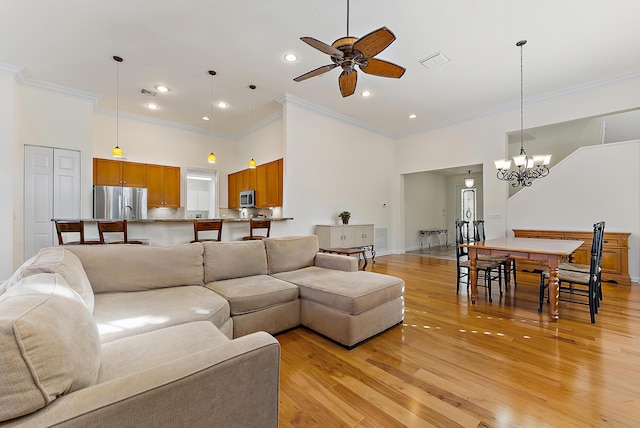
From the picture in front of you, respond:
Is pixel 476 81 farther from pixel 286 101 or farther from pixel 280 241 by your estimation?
pixel 280 241

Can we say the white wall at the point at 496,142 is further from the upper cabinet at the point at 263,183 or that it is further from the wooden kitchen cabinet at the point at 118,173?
the wooden kitchen cabinet at the point at 118,173

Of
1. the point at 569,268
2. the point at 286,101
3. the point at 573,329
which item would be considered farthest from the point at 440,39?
the point at 573,329

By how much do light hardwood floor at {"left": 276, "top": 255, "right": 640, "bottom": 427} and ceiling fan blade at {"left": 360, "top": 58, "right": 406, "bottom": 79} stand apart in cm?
258

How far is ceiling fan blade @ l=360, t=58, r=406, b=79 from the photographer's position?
2.64m

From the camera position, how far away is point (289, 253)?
325cm

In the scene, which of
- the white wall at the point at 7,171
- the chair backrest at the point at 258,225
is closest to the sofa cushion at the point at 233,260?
the chair backrest at the point at 258,225

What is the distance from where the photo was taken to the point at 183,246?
264cm

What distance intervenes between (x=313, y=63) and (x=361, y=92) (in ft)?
4.34

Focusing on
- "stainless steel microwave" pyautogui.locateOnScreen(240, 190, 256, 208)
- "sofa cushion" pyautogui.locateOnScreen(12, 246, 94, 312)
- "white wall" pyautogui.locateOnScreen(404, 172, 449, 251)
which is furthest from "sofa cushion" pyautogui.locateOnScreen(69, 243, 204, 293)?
"white wall" pyautogui.locateOnScreen(404, 172, 449, 251)

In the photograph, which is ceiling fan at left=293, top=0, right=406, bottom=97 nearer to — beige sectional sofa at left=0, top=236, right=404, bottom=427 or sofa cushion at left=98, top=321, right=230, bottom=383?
beige sectional sofa at left=0, top=236, right=404, bottom=427

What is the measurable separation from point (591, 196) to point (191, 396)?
21.1 feet

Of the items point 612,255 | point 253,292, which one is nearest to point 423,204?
point 612,255

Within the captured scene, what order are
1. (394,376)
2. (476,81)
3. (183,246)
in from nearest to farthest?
(394,376) → (183,246) → (476,81)

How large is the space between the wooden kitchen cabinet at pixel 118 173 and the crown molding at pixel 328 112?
352 centimetres
